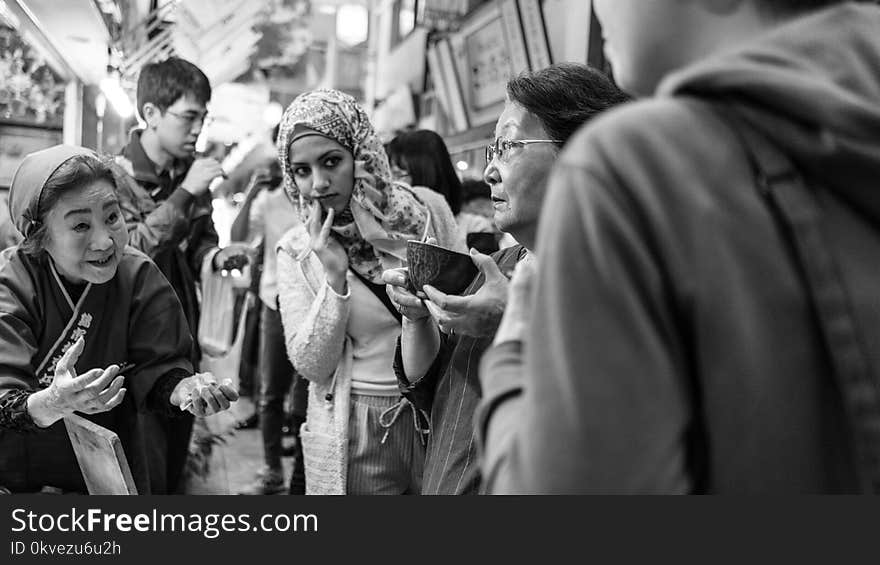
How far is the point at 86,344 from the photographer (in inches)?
79.1

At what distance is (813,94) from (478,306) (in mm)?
844

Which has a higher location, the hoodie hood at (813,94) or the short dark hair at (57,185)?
the hoodie hood at (813,94)

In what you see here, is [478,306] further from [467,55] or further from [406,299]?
[467,55]

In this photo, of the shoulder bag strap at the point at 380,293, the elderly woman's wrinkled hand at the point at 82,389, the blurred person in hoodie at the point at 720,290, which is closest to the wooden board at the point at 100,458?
the elderly woman's wrinkled hand at the point at 82,389

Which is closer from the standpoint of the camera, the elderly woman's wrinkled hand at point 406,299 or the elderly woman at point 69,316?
the elderly woman's wrinkled hand at point 406,299

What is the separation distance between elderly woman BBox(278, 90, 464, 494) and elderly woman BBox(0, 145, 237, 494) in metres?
0.40

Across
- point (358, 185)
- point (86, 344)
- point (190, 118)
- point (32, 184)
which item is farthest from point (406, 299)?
point (190, 118)

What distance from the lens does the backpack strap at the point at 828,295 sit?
0.69 m

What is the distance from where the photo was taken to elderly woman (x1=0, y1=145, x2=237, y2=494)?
1.92 m

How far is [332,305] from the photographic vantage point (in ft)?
7.26

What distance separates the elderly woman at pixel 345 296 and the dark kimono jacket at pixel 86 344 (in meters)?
0.37

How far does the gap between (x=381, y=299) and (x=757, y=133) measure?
1.69 metres

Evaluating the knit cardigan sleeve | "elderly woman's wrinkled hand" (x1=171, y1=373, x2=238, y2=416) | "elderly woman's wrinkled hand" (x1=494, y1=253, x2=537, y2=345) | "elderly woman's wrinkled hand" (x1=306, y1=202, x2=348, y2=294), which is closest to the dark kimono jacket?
"elderly woman's wrinkled hand" (x1=171, y1=373, x2=238, y2=416)

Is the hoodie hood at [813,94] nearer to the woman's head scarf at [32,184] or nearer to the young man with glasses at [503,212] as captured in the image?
the young man with glasses at [503,212]
